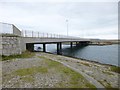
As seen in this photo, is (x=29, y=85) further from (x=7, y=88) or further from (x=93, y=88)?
(x=93, y=88)

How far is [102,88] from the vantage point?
10188 mm

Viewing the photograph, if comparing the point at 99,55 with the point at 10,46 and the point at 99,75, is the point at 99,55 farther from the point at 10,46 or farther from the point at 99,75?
the point at 99,75

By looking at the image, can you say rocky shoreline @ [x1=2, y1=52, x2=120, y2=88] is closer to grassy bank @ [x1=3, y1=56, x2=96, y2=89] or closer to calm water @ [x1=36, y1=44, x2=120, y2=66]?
grassy bank @ [x1=3, y1=56, x2=96, y2=89]

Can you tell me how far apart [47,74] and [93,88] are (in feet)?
15.3

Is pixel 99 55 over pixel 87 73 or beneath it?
beneath

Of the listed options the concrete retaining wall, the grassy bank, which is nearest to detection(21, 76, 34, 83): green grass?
the grassy bank

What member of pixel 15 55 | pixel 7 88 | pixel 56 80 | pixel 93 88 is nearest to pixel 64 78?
pixel 56 80

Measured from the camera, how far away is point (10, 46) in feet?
75.3

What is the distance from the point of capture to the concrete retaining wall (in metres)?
22.4

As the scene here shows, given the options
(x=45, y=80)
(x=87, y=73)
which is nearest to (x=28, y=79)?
(x=45, y=80)

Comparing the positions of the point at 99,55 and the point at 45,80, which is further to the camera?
the point at 99,55

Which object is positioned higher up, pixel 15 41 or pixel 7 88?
pixel 15 41

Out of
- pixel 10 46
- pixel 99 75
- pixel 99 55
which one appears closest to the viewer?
pixel 99 75

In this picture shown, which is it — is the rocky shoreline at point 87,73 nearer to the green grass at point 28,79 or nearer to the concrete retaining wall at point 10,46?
the green grass at point 28,79
